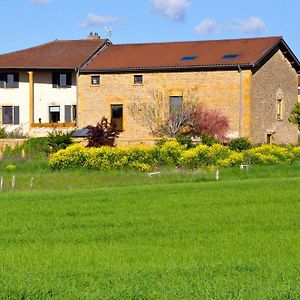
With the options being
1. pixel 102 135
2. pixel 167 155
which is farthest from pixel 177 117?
pixel 167 155

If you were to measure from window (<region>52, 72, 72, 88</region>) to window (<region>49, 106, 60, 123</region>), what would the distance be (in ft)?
5.27

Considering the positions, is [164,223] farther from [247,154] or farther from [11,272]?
[247,154]

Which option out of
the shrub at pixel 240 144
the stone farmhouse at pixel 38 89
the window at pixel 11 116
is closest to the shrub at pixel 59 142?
the shrub at pixel 240 144

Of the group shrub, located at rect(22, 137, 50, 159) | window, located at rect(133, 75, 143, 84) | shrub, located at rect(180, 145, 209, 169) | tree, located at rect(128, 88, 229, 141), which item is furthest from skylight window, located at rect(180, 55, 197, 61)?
shrub, located at rect(180, 145, 209, 169)

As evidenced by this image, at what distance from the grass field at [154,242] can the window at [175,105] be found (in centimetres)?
2517

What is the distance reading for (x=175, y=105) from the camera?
59656mm

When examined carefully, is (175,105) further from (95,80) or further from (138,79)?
(95,80)

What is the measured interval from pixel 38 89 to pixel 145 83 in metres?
8.62

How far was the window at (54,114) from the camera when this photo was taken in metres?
64.7

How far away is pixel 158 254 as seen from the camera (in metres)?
15.6

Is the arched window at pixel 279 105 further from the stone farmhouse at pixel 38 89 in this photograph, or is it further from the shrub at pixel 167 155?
the shrub at pixel 167 155

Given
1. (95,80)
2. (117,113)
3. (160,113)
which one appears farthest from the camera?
(95,80)

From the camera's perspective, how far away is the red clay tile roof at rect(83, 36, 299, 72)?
58.7 meters

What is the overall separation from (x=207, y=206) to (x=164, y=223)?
442 centimetres
